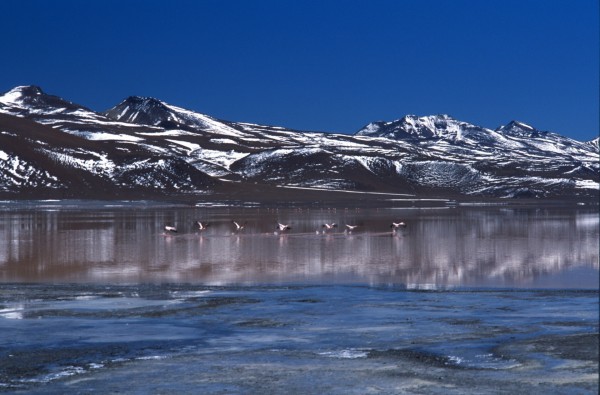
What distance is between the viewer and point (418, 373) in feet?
39.3

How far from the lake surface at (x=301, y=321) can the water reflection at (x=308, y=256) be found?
114 mm

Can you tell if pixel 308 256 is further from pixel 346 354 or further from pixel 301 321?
pixel 346 354

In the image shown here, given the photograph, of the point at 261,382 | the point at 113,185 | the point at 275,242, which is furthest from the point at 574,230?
the point at 113,185

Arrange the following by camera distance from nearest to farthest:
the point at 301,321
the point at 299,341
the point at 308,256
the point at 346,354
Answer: the point at 346,354
the point at 299,341
the point at 301,321
the point at 308,256

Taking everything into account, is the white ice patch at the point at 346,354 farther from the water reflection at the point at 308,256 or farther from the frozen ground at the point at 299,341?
the water reflection at the point at 308,256

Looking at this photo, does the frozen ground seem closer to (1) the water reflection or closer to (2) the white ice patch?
(2) the white ice patch

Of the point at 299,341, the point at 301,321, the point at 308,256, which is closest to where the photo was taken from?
the point at 299,341

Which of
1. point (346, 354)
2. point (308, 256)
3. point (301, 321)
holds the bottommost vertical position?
point (346, 354)

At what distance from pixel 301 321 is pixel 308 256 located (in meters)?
15.2

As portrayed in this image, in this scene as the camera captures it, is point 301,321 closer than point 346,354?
No

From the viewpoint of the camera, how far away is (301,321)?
16594mm

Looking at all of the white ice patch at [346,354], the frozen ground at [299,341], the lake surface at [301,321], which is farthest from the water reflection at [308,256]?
the white ice patch at [346,354]

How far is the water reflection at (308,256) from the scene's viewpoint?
2470cm

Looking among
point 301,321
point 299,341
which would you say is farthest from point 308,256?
point 299,341
